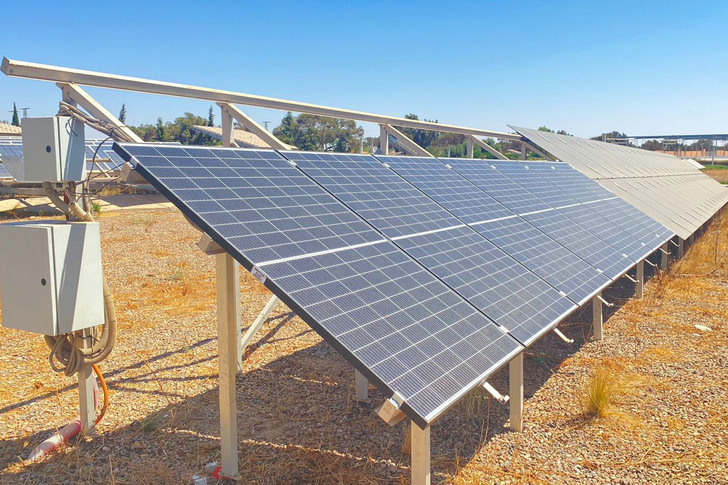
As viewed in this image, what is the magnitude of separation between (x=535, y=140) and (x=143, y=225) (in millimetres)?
17792

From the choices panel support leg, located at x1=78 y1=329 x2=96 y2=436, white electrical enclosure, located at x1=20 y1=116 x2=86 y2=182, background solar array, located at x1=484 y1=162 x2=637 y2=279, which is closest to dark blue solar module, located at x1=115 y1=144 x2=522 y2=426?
white electrical enclosure, located at x1=20 y1=116 x2=86 y2=182

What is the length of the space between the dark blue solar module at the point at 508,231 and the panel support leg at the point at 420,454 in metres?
3.73

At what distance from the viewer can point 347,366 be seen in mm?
9297

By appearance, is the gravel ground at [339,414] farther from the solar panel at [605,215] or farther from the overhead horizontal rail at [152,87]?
the overhead horizontal rail at [152,87]

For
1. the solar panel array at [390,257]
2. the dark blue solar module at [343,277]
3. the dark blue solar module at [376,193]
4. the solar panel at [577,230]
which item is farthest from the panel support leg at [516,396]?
the solar panel at [577,230]

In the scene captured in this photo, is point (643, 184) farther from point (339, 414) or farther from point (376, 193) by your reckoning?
point (339, 414)

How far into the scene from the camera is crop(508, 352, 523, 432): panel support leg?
257 inches

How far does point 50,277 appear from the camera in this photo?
561 cm

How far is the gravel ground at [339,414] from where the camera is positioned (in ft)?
19.6

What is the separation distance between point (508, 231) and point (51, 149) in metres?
6.29

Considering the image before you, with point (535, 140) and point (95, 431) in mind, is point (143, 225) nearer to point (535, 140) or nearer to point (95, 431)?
point (535, 140)

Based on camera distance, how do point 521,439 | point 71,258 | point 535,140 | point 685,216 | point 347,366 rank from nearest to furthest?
point 71,258 < point 521,439 < point 347,366 < point 685,216 < point 535,140

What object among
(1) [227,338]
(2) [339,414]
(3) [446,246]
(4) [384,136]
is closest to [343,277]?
(1) [227,338]

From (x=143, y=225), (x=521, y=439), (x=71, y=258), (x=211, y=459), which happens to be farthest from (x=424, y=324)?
(x=143, y=225)
